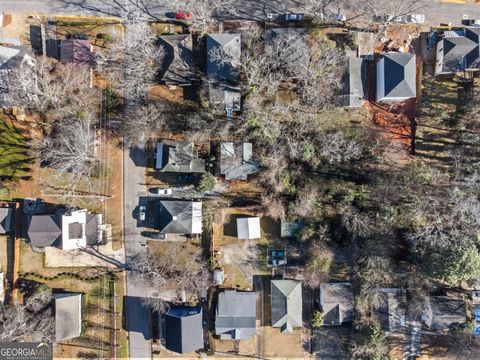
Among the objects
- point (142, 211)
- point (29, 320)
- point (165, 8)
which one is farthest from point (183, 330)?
point (165, 8)

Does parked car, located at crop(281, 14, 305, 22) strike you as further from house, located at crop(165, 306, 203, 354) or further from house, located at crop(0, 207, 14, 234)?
house, located at crop(0, 207, 14, 234)

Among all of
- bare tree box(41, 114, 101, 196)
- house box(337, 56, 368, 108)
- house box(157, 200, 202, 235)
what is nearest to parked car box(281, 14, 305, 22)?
house box(337, 56, 368, 108)

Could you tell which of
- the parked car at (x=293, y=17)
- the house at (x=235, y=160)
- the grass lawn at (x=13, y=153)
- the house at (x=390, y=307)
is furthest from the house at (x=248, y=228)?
the grass lawn at (x=13, y=153)

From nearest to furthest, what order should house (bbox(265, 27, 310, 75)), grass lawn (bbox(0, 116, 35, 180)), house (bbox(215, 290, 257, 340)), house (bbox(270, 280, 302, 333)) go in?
house (bbox(265, 27, 310, 75)) → house (bbox(270, 280, 302, 333)) → house (bbox(215, 290, 257, 340)) → grass lawn (bbox(0, 116, 35, 180))

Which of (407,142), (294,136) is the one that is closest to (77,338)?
(294,136)

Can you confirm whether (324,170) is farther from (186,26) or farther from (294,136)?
(186,26)

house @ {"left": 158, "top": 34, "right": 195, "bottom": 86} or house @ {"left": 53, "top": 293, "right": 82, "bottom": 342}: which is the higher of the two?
house @ {"left": 158, "top": 34, "right": 195, "bottom": 86}
